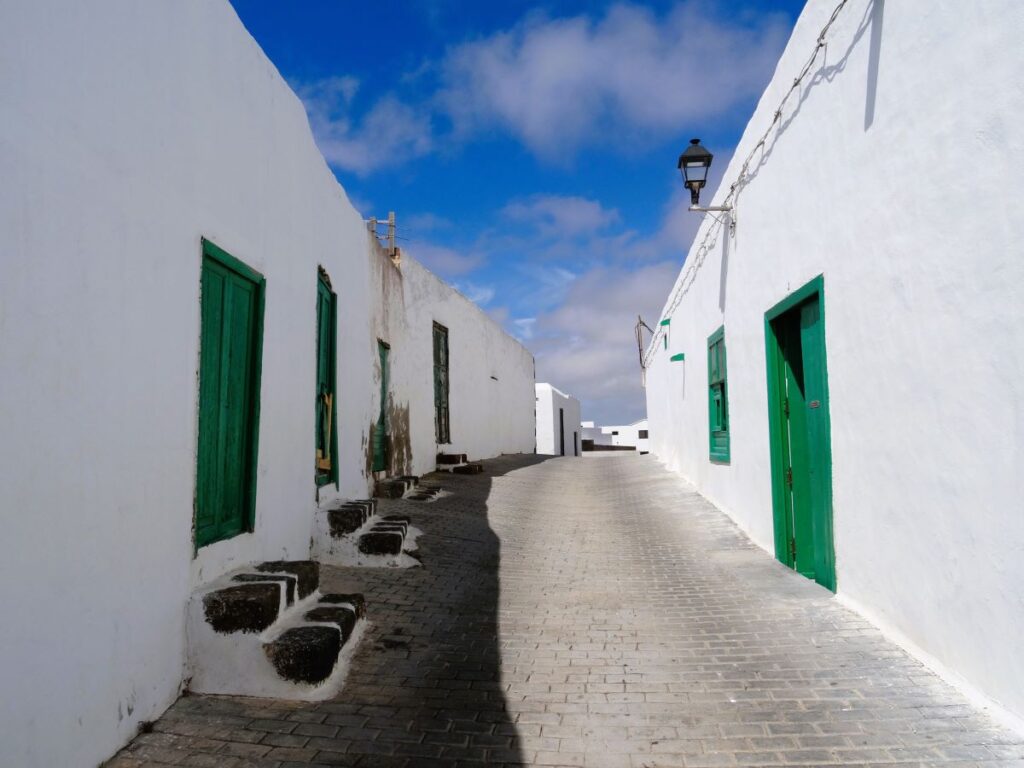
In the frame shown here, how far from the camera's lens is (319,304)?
6605mm

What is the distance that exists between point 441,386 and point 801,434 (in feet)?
26.6

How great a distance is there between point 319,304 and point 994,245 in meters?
5.32

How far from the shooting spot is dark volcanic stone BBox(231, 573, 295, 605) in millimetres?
3863

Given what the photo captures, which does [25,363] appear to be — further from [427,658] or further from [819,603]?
[819,603]

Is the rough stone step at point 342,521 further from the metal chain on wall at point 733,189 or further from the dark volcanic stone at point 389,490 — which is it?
the metal chain on wall at point 733,189

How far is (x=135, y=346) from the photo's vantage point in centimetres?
302

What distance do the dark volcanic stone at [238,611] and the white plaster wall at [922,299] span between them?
3.24 m

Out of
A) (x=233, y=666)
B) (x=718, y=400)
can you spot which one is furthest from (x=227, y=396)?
(x=718, y=400)

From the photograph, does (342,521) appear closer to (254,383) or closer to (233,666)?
(254,383)

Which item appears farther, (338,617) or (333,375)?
(333,375)

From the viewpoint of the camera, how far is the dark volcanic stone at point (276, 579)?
386 centimetres

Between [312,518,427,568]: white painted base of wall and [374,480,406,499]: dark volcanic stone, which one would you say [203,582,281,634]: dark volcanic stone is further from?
[374,480,406,499]: dark volcanic stone

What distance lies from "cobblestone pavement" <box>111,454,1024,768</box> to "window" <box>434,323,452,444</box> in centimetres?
634

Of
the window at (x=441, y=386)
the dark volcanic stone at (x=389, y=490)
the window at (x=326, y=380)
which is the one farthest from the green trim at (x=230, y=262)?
the window at (x=441, y=386)
